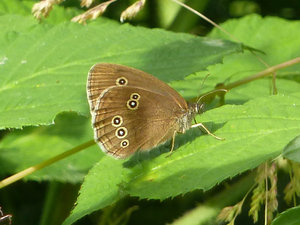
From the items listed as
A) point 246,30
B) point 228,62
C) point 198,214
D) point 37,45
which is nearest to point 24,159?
point 37,45

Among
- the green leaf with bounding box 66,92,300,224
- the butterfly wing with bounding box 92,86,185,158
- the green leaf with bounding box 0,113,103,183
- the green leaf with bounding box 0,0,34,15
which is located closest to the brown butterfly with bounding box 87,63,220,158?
the butterfly wing with bounding box 92,86,185,158

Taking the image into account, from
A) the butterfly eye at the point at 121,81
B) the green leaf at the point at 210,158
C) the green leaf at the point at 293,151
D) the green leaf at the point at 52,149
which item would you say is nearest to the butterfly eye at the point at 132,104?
the butterfly eye at the point at 121,81

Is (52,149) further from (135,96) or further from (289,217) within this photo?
(289,217)

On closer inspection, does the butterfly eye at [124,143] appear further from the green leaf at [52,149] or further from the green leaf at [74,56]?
the green leaf at [52,149]

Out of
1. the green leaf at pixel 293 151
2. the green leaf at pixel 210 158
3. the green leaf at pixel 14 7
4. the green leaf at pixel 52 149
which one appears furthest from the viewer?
the green leaf at pixel 14 7

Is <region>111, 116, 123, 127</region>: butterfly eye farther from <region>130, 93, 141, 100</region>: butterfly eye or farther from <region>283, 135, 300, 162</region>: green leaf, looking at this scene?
<region>283, 135, 300, 162</region>: green leaf

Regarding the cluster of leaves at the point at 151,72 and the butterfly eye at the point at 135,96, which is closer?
the cluster of leaves at the point at 151,72

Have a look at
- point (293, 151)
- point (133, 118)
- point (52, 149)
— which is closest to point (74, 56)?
point (133, 118)
